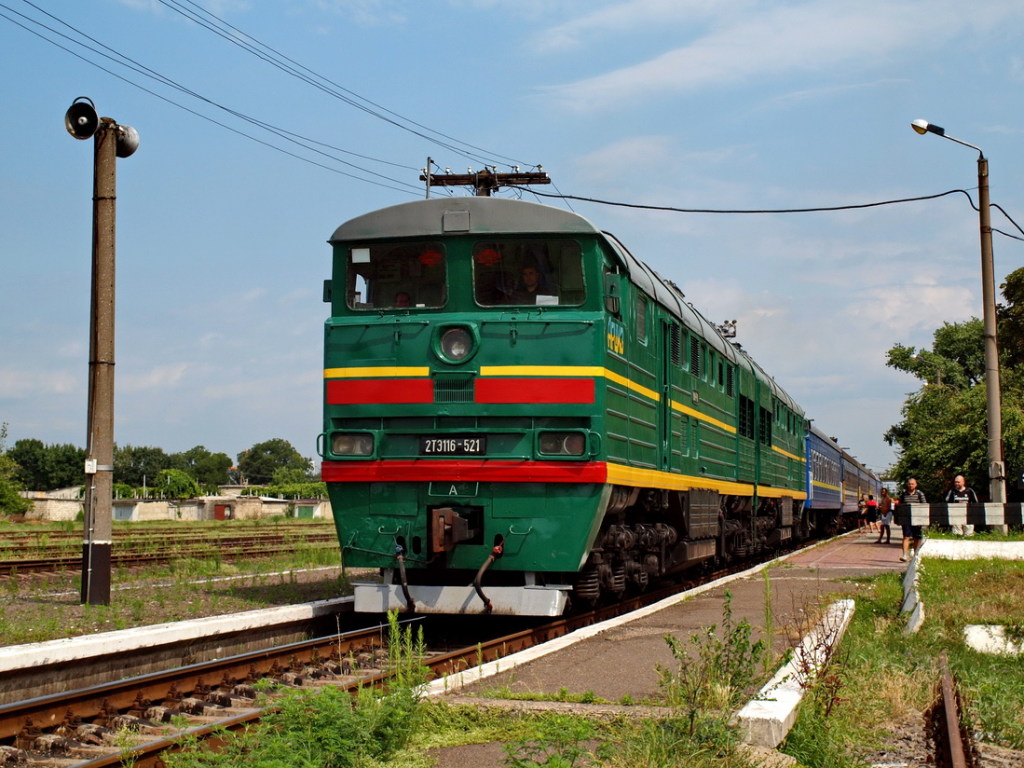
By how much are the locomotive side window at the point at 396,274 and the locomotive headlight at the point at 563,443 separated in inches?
66.1

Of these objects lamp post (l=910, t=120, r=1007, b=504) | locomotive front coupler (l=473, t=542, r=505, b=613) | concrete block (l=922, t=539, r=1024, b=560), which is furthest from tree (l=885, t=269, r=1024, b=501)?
locomotive front coupler (l=473, t=542, r=505, b=613)

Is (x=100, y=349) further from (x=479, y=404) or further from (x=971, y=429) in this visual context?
(x=971, y=429)

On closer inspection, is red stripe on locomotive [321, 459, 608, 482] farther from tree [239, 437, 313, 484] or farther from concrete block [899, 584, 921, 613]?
tree [239, 437, 313, 484]

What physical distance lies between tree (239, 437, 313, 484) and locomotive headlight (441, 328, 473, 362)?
175 m

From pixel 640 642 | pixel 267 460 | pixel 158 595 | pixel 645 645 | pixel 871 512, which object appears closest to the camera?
pixel 645 645

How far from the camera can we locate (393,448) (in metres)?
10.0

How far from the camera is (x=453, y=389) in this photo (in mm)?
9875

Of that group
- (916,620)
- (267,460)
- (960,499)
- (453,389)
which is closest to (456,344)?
(453,389)

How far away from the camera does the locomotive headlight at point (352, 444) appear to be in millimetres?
10038

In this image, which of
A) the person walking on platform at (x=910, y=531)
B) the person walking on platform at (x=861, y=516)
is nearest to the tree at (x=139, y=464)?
the person walking on platform at (x=861, y=516)

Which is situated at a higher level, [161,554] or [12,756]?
[161,554]

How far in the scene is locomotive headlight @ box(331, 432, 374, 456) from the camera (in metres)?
10.0

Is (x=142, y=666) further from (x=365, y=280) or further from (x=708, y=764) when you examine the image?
(x=708, y=764)

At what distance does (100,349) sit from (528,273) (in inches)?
182
